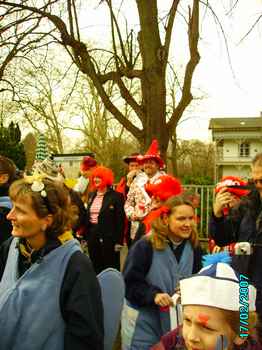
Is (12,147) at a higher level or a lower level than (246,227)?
higher

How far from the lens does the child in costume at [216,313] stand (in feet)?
6.06

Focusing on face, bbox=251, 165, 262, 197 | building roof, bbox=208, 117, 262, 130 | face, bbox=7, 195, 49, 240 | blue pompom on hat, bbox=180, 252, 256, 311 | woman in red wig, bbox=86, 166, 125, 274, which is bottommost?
woman in red wig, bbox=86, 166, 125, 274

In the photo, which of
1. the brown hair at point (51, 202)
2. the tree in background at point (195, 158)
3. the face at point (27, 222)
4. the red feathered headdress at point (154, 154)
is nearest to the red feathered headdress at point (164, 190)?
the brown hair at point (51, 202)

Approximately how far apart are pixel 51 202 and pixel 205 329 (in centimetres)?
104

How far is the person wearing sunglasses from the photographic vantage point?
3.13 m

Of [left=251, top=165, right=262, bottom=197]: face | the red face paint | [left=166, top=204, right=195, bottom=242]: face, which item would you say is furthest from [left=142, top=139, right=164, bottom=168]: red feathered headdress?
the red face paint

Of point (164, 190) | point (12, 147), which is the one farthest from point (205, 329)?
point (12, 147)

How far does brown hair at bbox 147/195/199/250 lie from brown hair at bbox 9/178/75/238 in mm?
858

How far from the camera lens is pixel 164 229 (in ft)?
10.9

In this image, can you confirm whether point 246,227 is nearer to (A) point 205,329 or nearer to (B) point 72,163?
(A) point 205,329

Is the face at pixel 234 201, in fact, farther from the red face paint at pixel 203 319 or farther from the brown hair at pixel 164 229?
the red face paint at pixel 203 319
